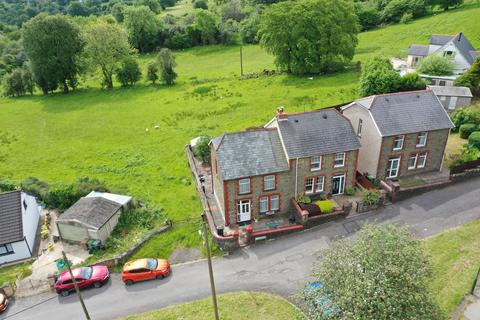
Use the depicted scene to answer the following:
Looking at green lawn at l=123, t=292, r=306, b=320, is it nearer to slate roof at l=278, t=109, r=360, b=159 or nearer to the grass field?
the grass field

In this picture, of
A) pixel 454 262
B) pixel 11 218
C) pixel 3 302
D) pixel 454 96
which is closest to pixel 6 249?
pixel 11 218

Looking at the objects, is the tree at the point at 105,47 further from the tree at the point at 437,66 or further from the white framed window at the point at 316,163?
the white framed window at the point at 316,163

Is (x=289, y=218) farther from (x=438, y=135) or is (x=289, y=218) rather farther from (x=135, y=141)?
(x=135, y=141)

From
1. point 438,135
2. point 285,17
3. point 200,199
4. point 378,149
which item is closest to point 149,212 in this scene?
point 200,199

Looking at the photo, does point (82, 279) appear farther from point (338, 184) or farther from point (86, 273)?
point (338, 184)

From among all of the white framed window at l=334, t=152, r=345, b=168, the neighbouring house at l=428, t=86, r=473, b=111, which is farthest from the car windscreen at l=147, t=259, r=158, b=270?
the neighbouring house at l=428, t=86, r=473, b=111

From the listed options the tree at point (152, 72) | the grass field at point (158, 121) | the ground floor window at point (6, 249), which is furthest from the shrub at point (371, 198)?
the tree at point (152, 72)

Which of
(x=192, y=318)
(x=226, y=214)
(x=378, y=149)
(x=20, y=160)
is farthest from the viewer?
(x=20, y=160)
